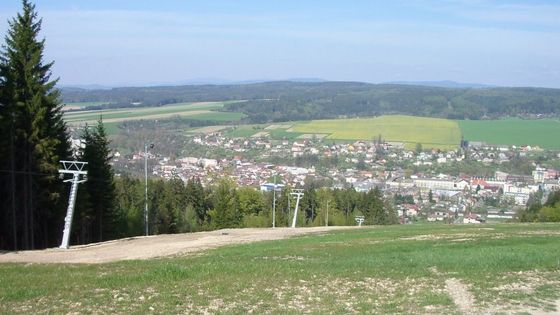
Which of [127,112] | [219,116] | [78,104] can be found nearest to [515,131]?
[219,116]

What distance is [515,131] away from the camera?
165625 millimetres

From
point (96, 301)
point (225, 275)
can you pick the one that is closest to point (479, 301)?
point (225, 275)

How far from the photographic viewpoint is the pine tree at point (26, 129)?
104ft

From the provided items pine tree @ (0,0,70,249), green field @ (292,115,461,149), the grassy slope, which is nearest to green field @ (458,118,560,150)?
green field @ (292,115,461,149)

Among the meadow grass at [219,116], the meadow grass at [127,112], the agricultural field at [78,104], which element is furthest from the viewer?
the meadow grass at [219,116]

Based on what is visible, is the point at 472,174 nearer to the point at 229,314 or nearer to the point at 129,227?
the point at 129,227

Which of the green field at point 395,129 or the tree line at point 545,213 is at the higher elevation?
the green field at point 395,129

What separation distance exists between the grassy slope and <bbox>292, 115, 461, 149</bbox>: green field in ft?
432

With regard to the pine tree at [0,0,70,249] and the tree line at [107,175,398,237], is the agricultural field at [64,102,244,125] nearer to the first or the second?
the tree line at [107,175,398,237]

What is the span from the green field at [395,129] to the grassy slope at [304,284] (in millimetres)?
131567

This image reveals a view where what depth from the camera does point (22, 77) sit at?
3228cm

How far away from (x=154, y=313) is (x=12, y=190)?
78.5 ft

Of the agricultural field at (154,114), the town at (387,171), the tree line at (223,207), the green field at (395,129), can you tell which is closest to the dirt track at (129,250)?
the tree line at (223,207)

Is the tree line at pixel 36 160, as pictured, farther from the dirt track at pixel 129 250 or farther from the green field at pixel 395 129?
the green field at pixel 395 129
